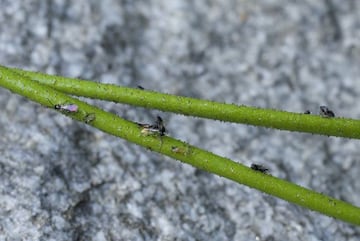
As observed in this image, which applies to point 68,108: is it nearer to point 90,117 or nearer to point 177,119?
point 90,117

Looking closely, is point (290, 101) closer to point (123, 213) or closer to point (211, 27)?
point (211, 27)

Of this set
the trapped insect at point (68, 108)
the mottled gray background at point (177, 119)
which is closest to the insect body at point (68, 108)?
the trapped insect at point (68, 108)

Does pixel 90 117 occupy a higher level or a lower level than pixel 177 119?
lower

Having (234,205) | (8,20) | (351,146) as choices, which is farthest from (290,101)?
(8,20)

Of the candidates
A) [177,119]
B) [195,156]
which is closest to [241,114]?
[195,156]

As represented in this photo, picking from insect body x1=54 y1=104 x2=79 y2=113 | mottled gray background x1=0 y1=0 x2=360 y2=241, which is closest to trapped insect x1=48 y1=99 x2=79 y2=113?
insect body x1=54 y1=104 x2=79 y2=113

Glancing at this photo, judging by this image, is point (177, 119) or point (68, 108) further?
point (177, 119)

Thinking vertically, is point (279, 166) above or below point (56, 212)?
above
